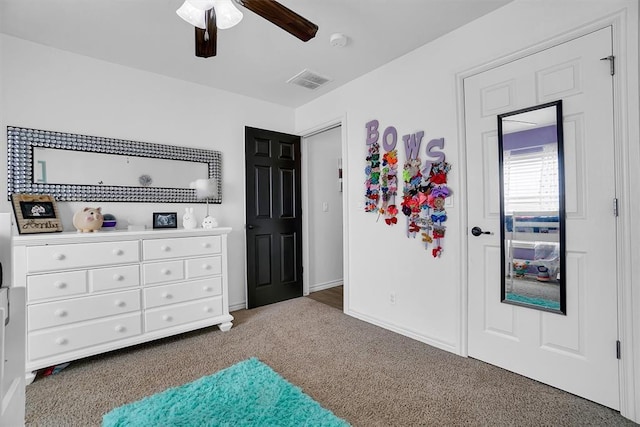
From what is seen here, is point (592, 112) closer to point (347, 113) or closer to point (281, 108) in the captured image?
point (347, 113)

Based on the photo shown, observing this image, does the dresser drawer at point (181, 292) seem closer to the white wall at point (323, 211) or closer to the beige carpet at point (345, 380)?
the beige carpet at point (345, 380)

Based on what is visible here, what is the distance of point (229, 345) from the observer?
2506mm

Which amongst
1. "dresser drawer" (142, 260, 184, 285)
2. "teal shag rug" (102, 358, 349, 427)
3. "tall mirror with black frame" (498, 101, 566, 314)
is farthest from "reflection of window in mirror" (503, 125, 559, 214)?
"dresser drawer" (142, 260, 184, 285)

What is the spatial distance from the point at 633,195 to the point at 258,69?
9.43ft

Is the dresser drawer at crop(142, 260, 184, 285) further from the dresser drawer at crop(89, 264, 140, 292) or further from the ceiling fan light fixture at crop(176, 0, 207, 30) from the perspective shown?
the ceiling fan light fixture at crop(176, 0, 207, 30)

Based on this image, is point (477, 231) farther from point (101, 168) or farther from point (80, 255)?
point (101, 168)

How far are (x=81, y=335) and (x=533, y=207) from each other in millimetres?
3180

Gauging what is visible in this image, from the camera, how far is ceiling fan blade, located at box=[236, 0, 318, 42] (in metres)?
1.51

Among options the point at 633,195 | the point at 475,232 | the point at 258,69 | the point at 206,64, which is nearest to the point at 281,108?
the point at 258,69

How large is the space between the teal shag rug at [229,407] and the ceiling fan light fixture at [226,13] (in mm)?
2085

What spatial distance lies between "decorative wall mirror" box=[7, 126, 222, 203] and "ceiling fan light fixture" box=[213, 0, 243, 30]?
168 centimetres

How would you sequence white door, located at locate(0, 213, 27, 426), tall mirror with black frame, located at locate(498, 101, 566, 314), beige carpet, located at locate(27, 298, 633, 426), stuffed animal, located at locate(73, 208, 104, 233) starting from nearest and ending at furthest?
white door, located at locate(0, 213, 27, 426), beige carpet, located at locate(27, 298, 633, 426), tall mirror with black frame, located at locate(498, 101, 566, 314), stuffed animal, located at locate(73, 208, 104, 233)

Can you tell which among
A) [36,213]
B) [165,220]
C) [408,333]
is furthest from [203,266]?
[408,333]

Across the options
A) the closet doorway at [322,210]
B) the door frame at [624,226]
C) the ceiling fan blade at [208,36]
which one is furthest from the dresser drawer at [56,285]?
the door frame at [624,226]
